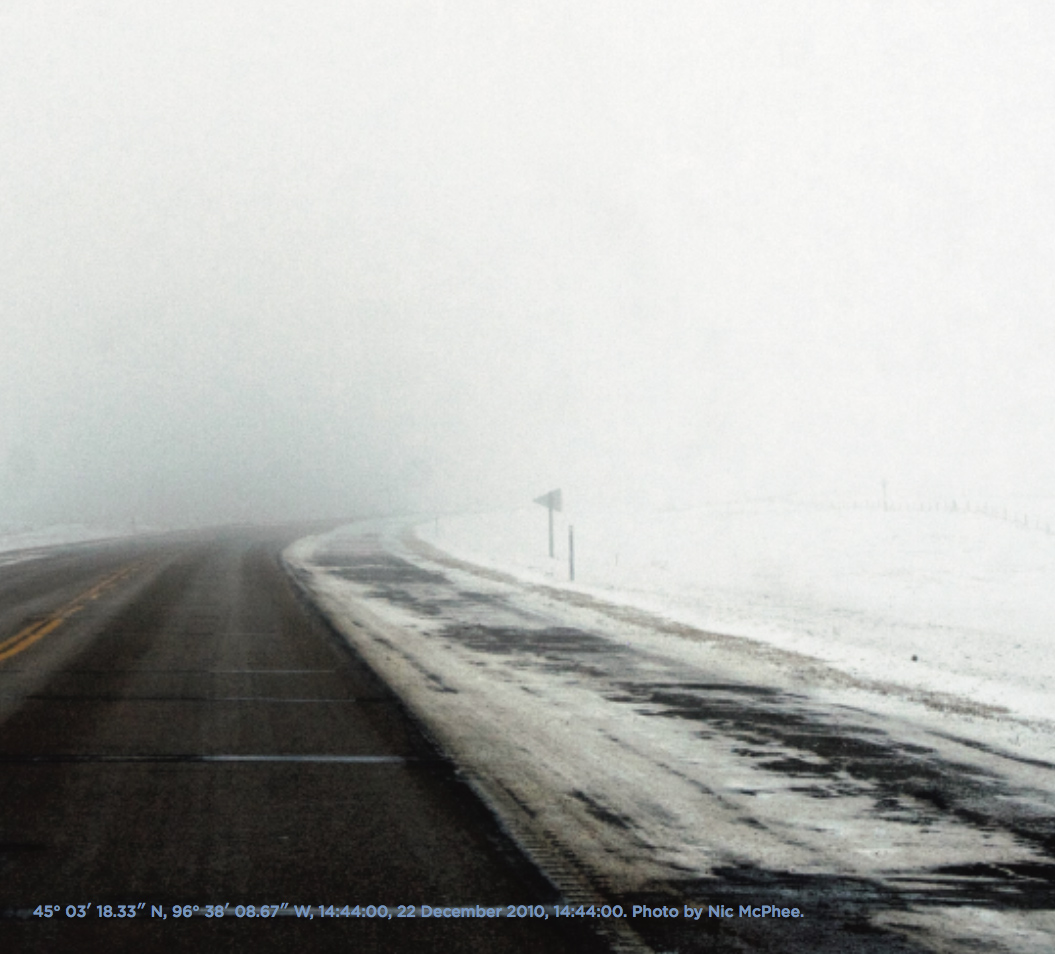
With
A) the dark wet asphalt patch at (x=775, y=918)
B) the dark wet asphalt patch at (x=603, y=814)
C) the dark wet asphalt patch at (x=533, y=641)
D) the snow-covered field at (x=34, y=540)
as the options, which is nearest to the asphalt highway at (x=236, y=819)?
the dark wet asphalt patch at (x=775, y=918)

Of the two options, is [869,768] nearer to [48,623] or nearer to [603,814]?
[603,814]

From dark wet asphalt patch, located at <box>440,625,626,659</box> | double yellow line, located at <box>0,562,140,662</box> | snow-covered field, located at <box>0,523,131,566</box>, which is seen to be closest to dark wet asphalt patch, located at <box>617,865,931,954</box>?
dark wet asphalt patch, located at <box>440,625,626,659</box>

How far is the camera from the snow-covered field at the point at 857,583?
14.1 metres

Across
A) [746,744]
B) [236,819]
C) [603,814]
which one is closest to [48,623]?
[236,819]

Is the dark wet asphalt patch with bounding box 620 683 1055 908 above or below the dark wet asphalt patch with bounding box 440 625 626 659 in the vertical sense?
above

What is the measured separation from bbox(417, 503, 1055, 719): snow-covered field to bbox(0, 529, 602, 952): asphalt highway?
642 cm

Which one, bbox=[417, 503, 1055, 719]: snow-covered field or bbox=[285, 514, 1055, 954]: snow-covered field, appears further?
bbox=[417, 503, 1055, 719]: snow-covered field

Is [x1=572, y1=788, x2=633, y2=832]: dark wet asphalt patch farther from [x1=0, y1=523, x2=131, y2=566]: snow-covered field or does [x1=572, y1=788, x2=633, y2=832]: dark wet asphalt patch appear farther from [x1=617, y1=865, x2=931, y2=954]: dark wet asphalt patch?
[x1=0, y1=523, x2=131, y2=566]: snow-covered field

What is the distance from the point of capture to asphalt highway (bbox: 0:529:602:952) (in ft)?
13.8

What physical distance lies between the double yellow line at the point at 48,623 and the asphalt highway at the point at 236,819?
4.55 feet

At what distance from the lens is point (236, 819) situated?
573cm

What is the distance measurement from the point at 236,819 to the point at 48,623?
12.3 metres

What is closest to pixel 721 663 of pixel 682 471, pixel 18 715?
pixel 18 715

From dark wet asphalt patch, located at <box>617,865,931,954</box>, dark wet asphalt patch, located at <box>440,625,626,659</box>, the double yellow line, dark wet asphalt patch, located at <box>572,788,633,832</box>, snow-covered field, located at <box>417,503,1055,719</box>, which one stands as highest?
dark wet asphalt patch, located at <box>617,865,931,954</box>
